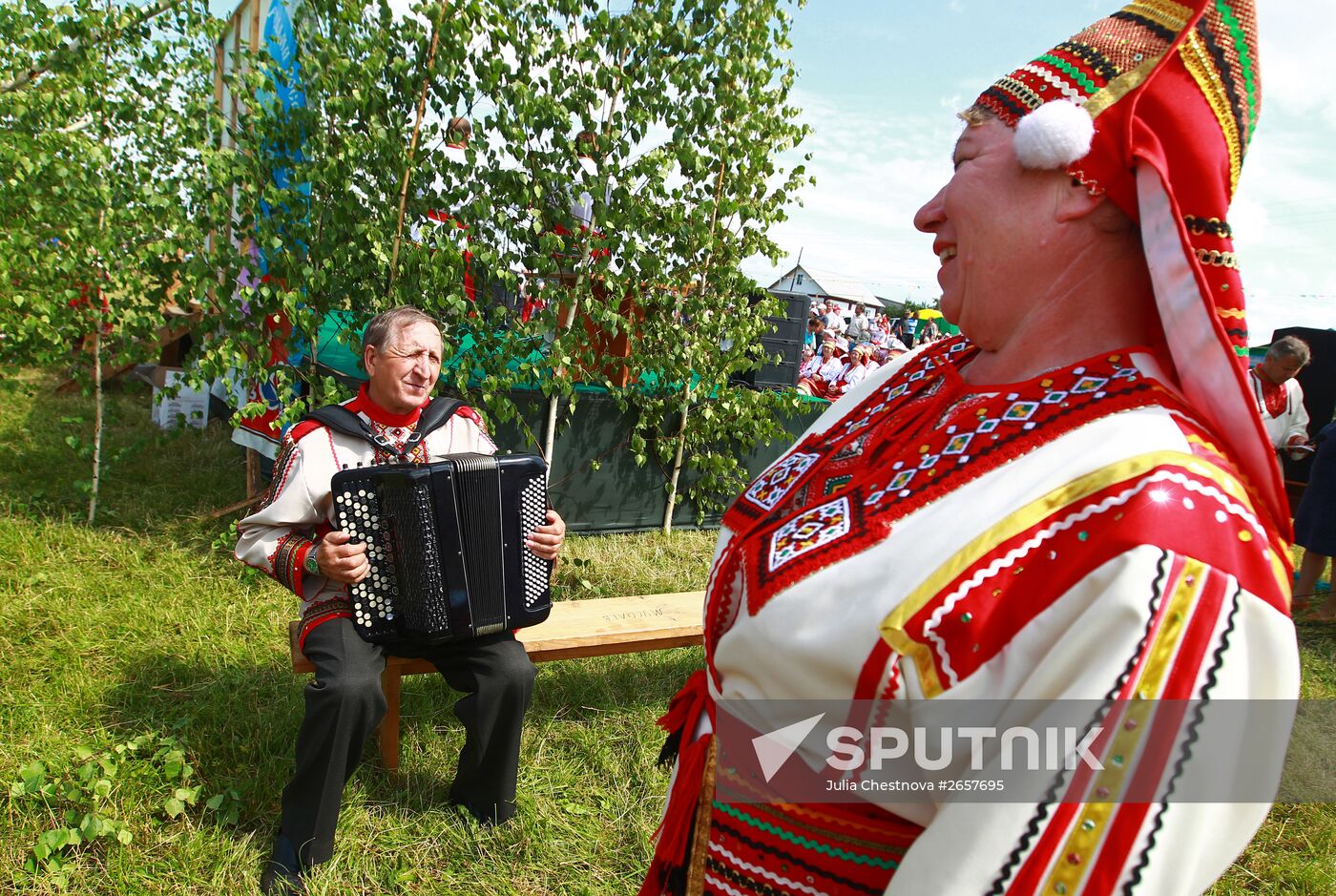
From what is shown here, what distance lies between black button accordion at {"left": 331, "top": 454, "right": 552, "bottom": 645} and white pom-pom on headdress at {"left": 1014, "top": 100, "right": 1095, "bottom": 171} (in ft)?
6.10

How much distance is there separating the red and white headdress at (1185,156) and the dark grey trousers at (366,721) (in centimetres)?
222

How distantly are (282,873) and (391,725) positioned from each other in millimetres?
570

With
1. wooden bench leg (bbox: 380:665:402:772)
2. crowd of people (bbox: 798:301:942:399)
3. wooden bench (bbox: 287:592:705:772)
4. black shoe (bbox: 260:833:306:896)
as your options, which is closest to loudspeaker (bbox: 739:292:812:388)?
crowd of people (bbox: 798:301:942:399)

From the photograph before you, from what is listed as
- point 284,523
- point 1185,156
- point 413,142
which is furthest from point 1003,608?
point 413,142

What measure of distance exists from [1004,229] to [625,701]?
2901mm

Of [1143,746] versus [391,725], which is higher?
[1143,746]

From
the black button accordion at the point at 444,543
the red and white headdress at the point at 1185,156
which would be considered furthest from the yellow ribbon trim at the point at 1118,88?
the black button accordion at the point at 444,543

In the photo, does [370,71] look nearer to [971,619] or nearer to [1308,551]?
[971,619]

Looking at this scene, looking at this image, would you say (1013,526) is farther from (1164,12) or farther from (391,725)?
(391,725)

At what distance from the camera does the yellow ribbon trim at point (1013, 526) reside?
82 centimetres

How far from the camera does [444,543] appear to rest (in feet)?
8.01

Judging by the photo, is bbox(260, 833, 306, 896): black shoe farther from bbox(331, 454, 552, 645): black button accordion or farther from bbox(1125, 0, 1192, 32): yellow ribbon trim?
bbox(1125, 0, 1192, 32): yellow ribbon trim

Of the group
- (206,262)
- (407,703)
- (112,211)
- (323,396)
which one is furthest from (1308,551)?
(112,211)

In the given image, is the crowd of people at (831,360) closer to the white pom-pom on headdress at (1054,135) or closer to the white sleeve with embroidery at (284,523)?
the white sleeve with embroidery at (284,523)
